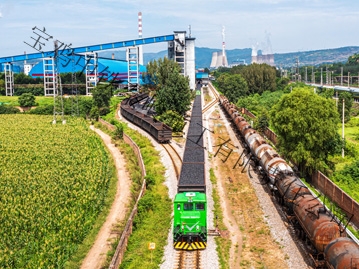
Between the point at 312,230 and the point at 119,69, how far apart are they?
395 ft

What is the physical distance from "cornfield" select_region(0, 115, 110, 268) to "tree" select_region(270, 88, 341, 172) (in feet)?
57.4

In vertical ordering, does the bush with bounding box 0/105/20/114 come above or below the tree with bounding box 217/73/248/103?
below

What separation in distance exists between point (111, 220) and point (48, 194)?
610cm

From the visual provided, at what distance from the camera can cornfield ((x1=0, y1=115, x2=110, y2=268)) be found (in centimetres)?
2233

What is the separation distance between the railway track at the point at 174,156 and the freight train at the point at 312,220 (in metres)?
8.65

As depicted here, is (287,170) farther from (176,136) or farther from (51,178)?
(176,136)

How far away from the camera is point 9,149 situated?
4591 cm

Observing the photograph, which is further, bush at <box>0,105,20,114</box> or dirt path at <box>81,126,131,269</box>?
bush at <box>0,105,20,114</box>

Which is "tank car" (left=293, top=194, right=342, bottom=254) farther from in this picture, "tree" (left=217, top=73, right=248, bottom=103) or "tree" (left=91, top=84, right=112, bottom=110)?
"tree" (left=217, top=73, right=248, bottom=103)

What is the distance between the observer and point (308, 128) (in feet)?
117

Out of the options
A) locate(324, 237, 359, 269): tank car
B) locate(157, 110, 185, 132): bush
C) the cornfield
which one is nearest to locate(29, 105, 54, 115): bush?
the cornfield

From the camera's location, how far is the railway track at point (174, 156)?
122 feet

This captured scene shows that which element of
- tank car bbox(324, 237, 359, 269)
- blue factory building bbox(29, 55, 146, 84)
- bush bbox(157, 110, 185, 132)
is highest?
blue factory building bbox(29, 55, 146, 84)

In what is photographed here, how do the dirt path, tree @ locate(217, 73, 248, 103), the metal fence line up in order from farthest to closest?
tree @ locate(217, 73, 248, 103) → the metal fence → the dirt path
